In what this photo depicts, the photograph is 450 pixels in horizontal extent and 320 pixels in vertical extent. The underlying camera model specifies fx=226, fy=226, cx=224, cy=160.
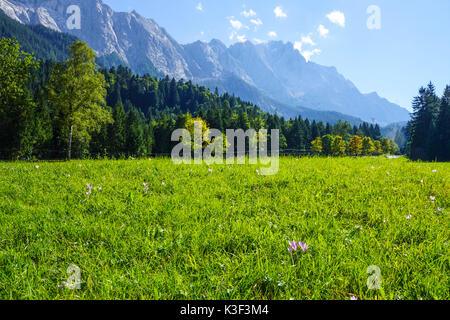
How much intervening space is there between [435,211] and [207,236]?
3.83 metres

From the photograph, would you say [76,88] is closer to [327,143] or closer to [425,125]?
[425,125]

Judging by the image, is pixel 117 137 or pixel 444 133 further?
pixel 117 137

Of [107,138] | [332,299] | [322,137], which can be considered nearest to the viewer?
[332,299]

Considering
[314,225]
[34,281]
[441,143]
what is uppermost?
[441,143]

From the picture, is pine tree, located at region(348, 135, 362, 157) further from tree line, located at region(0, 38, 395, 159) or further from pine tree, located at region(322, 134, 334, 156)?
pine tree, located at region(322, 134, 334, 156)

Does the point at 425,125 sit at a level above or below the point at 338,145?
above

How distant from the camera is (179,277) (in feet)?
7.20

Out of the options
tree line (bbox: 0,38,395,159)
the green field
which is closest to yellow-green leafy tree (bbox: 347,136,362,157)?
tree line (bbox: 0,38,395,159)

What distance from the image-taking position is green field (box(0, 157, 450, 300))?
2117mm

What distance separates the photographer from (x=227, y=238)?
3.04m

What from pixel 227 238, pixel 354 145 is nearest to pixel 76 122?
pixel 227 238

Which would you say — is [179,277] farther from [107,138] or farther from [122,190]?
[107,138]

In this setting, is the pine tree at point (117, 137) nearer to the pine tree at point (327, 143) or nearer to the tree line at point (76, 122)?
the tree line at point (76, 122)
